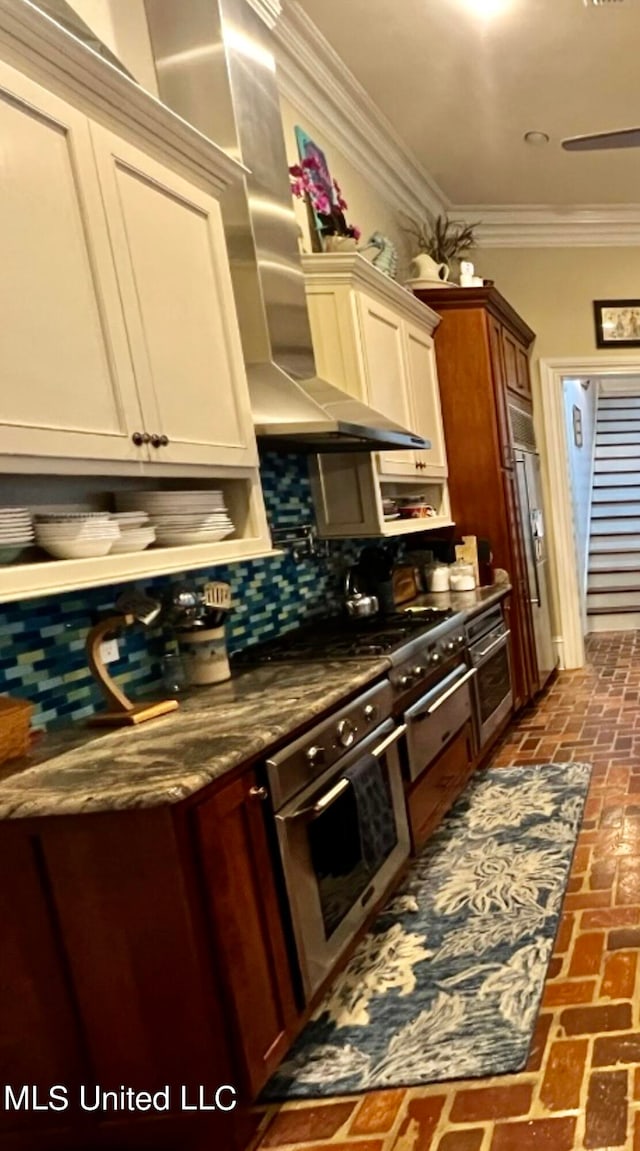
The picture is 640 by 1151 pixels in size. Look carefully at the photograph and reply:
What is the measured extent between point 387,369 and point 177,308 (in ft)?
5.24

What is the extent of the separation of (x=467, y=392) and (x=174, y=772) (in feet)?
10.4

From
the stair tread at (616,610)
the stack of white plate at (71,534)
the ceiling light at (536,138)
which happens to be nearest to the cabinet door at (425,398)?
the ceiling light at (536,138)

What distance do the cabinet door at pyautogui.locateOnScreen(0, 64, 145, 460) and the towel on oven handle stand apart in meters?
1.07

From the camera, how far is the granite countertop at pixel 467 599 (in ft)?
10.8

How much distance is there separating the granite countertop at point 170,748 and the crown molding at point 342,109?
259cm

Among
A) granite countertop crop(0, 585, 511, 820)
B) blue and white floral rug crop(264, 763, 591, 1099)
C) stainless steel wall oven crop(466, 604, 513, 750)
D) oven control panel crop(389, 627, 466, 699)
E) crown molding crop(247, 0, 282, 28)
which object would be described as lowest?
blue and white floral rug crop(264, 763, 591, 1099)

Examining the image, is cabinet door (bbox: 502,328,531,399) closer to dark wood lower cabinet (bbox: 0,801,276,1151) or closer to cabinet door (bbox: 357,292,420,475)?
cabinet door (bbox: 357,292,420,475)

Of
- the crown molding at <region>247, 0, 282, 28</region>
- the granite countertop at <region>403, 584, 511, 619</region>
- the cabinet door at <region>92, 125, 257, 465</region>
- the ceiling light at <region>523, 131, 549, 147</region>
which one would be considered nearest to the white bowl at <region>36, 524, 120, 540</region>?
the cabinet door at <region>92, 125, 257, 465</region>

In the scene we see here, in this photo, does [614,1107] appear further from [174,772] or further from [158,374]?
[158,374]

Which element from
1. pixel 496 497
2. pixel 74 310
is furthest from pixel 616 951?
pixel 496 497

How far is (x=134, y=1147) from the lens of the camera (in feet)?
4.75

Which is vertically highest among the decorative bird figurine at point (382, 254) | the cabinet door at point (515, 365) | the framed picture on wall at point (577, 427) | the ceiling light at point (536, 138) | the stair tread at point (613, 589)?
the ceiling light at point (536, 138)

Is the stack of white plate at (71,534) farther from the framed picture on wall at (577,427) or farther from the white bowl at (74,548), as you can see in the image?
the framed picture on wall at (577,427)

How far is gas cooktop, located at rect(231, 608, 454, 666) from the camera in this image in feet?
7.95
